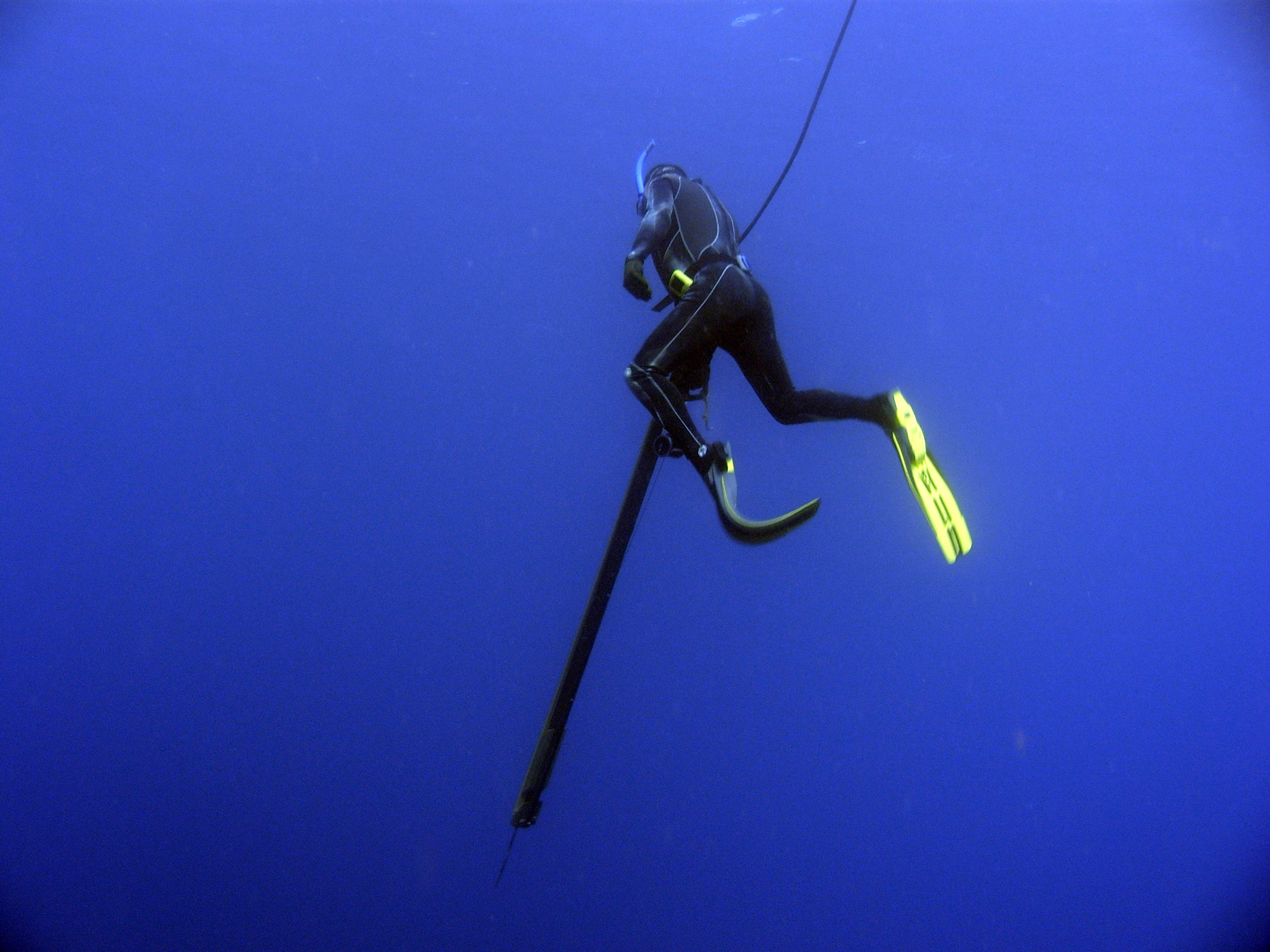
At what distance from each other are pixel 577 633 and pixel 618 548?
0.34 meters

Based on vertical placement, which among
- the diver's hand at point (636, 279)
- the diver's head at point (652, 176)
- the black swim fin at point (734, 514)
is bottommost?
the black swim fin at point (734, 514)

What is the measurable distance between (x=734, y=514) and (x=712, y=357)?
25.8 inches

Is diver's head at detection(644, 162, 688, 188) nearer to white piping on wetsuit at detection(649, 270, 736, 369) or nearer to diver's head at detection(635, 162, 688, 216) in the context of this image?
diver's head at detection(635, 162, 688, 216)

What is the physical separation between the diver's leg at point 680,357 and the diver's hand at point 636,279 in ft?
0.49

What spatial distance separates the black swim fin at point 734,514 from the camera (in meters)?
2.04

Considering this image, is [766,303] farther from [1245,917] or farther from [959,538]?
[1245,917]

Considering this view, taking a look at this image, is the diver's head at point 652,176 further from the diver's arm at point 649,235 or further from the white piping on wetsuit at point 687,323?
the white piping on wetsuit at point 687,323

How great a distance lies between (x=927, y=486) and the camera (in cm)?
207

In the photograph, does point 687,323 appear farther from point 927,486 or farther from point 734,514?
point 927,486

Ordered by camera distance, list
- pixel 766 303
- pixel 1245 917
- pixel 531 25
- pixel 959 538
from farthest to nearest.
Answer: pixel 531 25 → pixel 1245 917 → pixel 766 303 → pixel 959 538

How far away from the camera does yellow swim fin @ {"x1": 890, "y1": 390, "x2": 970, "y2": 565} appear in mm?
2053

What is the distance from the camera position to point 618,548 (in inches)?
83.7

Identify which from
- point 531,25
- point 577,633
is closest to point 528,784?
point 577,633

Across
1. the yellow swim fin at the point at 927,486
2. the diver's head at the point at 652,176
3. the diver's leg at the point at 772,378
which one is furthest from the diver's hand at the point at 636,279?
the yellow swim fin at the point at 927,486
